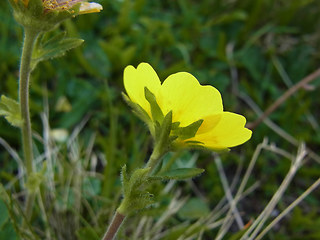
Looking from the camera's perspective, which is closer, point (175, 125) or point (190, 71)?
point (175, 125)

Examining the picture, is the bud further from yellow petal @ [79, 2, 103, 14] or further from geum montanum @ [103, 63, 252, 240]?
geum montanum @ [103, 63, 252, 240]

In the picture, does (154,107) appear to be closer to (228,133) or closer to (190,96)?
(190,96)

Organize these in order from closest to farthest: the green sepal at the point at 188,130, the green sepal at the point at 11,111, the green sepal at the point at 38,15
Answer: the green sepal at the point at 188,130
the green sepal at the point at 38,15
the green sepal at the point at 11,111

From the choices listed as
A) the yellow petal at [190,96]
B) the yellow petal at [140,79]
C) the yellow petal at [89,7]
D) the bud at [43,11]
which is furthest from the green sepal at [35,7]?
the yellow petal at [190,96]

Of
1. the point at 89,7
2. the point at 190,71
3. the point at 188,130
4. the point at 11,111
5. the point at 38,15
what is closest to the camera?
the point at 188,130

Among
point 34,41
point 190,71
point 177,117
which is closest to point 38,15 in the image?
point 34,41

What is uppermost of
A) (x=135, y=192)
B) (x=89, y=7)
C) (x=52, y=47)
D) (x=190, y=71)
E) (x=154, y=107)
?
(x=89, y=7)

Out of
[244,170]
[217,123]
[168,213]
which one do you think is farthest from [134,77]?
[244,170]

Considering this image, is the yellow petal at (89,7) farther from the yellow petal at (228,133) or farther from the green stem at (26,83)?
the yellow petal at (228,133)
